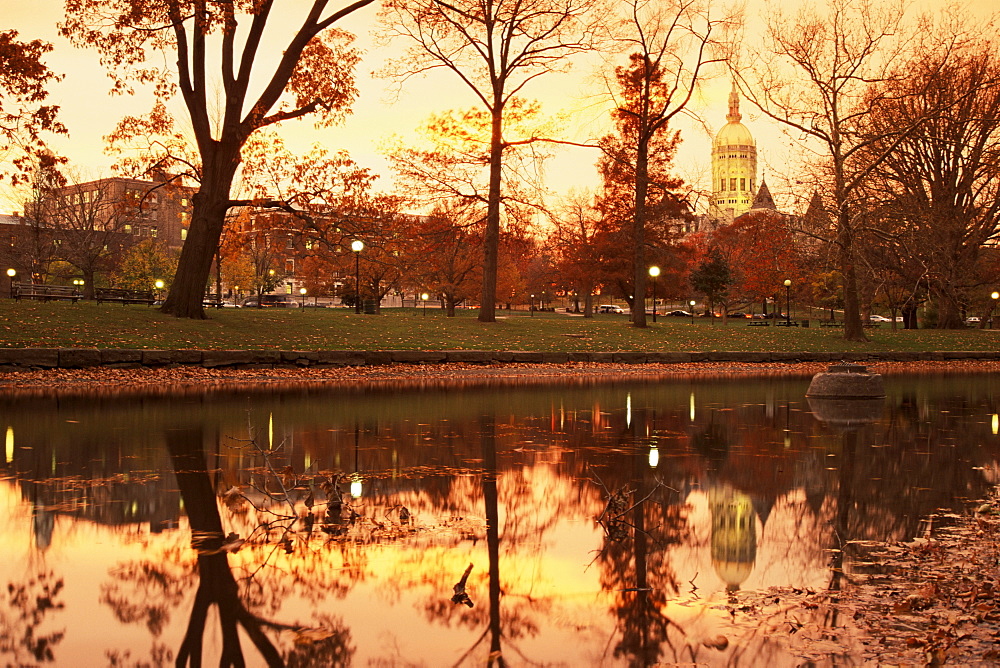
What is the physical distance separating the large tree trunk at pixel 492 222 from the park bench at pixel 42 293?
18345 mm

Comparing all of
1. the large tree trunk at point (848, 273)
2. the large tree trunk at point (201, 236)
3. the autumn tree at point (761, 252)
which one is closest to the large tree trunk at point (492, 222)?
the large tree trunk at point (201, 236)

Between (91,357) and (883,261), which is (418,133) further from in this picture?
(883,261)

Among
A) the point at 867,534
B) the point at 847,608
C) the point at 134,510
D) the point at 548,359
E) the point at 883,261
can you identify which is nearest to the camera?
the point at 847,608

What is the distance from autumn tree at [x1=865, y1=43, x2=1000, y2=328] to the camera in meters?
38.8

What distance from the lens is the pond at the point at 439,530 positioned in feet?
13.6

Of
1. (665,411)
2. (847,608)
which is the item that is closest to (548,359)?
(665,411)

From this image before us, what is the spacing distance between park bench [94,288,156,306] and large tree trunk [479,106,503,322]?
1535 centimetres

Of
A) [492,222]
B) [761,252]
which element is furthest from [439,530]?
[761,252]

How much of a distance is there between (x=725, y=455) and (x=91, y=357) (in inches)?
611

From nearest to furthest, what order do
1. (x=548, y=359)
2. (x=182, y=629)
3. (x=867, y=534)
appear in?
(x=182, y=629)
(x=867, y=534)
(x=548, y=359)

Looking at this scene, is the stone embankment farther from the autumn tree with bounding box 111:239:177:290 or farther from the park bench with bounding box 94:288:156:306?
the autumn tree with bounding box 111:239:177:290

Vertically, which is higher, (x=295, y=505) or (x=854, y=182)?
(x=854, y=182)

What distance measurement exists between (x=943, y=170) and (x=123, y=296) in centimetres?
4041

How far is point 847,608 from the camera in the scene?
4.50 meters
